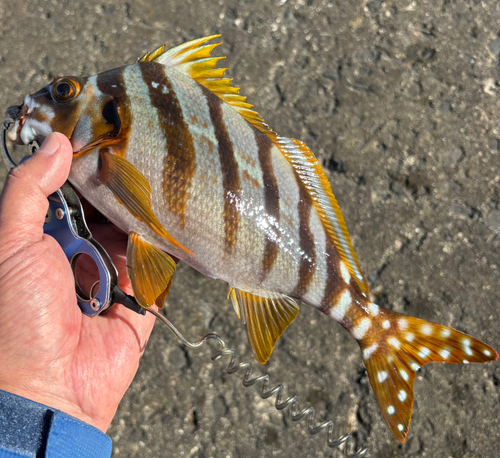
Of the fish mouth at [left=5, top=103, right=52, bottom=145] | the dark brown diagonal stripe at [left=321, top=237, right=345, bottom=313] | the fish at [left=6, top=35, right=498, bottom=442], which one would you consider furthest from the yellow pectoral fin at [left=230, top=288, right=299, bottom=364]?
the fish mouth at [left=5, top=103, right=52, bottom=145]

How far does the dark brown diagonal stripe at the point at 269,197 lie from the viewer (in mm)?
1512

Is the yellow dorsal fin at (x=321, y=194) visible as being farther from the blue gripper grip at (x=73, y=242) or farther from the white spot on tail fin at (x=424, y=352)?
the blue gripper grip at (x=73, y=242)

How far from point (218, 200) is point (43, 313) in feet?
2.06

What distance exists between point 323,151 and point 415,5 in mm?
1072

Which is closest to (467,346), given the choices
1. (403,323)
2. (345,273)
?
(403,323)

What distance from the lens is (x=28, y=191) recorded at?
142 centimetres

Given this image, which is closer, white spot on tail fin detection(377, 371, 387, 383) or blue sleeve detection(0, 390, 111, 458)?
blue sleeve detection(0, 390, 111, 458)

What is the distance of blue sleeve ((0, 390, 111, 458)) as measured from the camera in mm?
1299

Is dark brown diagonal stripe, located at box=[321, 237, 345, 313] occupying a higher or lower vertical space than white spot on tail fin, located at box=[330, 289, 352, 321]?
higher

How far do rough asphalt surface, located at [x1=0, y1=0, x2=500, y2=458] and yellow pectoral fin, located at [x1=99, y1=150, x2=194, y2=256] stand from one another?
2.83ft

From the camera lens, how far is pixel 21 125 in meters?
1.46

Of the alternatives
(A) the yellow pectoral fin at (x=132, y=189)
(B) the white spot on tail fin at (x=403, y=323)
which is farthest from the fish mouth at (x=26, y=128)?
(B) the white spot on tail fin at (x=403, y=323)

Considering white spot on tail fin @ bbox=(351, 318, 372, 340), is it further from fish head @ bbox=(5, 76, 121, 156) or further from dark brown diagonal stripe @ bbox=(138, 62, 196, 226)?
fish head @ bbox=(5, 76, 121, 156)

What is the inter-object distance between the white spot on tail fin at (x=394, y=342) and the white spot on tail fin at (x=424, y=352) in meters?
0.07
